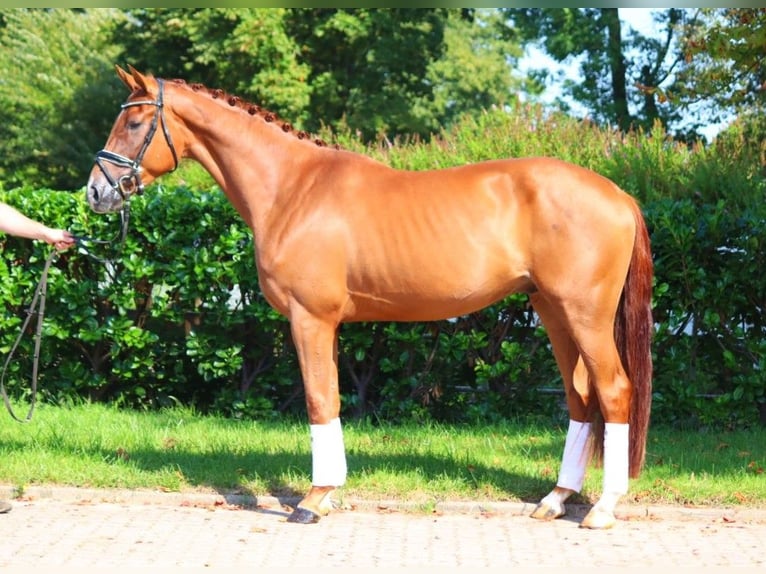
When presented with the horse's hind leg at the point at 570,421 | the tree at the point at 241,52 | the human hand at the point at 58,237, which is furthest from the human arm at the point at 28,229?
the tree at the point at 241,52

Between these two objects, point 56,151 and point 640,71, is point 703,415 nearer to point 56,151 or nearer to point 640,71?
point 640,71

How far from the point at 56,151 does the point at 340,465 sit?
83.7ft

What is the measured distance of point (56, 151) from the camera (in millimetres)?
29172

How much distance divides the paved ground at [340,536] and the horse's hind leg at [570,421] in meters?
0.11

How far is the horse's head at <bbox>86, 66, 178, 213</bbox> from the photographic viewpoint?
588cm

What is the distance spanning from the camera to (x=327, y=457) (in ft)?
19.2

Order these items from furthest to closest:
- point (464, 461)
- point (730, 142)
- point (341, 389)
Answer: point (730, 142) < point (341, 389) < point (464, 461)

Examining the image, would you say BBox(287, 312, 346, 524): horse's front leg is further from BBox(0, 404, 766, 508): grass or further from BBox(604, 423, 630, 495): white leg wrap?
BBox(604, 423, 630, 495): white leg wrap

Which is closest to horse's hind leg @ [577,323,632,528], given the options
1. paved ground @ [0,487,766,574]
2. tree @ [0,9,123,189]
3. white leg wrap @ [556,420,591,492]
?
paved ground @ [0,487,766,574]

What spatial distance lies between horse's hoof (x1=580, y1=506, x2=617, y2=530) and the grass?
461 millimetres

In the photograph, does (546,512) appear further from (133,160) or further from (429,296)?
(133,160)

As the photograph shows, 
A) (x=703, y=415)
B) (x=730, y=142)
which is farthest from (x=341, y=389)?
(x=730, y=142)

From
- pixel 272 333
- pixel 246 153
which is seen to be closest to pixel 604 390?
pixel 246 153

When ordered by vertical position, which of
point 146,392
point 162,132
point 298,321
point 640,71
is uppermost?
point 640,71
